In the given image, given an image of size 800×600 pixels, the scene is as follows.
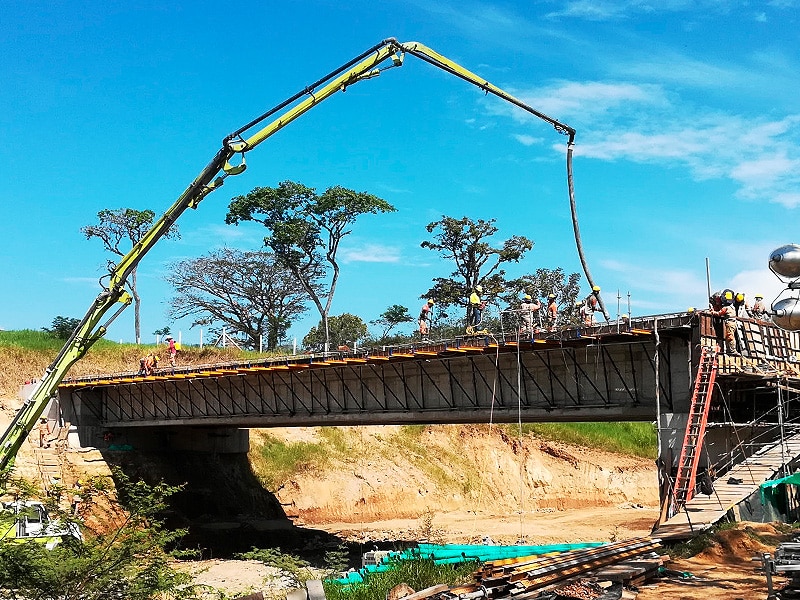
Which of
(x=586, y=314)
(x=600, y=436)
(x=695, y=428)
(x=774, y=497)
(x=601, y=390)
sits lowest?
(x=774, y=497)

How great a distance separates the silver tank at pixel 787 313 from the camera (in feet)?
44.9

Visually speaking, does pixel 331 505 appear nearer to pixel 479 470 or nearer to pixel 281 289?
pixel 479 470

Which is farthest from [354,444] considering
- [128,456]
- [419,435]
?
[128,456]

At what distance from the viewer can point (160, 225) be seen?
723 inches

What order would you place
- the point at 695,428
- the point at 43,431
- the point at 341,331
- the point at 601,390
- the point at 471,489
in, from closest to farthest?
the point at 695,428 → the point at 601,390 → the point at 43,431 → the point at 471,489 → the point at 341,331

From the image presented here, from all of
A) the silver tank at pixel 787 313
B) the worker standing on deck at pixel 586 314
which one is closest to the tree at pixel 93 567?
the silver tank at pixel 787 313

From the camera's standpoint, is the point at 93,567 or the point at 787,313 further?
the point at 787,313

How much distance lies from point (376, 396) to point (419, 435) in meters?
25.9

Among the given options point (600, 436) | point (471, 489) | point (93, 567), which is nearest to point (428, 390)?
point (93, 567)

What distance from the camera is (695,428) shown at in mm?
23109

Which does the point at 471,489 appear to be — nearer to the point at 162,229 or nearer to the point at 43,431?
the point at 43,431

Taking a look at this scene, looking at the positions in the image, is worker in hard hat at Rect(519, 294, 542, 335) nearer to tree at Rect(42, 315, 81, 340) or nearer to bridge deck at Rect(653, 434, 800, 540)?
bridge deck at Rect(653, 434, 800, 540)

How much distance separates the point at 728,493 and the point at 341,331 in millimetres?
56699

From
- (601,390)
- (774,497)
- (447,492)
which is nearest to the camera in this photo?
(774,497)
